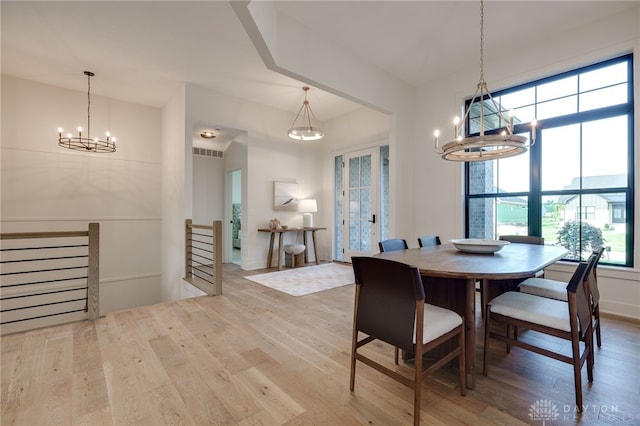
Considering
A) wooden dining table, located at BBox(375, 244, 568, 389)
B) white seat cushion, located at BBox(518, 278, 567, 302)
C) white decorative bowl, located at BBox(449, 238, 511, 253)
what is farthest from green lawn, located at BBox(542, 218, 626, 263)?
white decorative bowl, located at BBox(449, 238, 511, 253)

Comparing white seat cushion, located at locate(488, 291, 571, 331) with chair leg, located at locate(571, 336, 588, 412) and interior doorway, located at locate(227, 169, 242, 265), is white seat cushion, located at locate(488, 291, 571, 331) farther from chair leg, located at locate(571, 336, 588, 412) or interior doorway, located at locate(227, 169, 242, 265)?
interior doorway, located at locate(227, 169, 242, 265)

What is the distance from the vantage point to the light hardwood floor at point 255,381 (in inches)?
60.8

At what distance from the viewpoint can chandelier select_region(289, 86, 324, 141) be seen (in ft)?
15.5

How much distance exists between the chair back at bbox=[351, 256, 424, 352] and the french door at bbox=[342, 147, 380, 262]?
389 centimetres

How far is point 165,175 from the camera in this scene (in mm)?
5508

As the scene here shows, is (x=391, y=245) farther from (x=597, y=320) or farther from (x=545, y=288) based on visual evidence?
(x=597, y=320)

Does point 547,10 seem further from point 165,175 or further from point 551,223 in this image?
point 165,175

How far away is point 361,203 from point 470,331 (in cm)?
414

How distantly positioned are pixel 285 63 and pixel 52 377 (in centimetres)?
320

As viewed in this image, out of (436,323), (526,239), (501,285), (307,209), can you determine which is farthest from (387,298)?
(307,209)

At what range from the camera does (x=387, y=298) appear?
1.56m

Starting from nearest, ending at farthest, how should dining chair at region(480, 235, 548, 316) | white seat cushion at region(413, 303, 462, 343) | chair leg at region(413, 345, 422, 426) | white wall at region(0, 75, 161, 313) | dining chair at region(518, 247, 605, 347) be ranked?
chair leg at region(413, 345, 422, 426)
white seat cushion at region(413, 303, 462, 343)
dining chair at region(480, 235, 548, 316)
dining chair at region(518, 247, 605, 347)
white wall at region(0, 75, 161, 313)

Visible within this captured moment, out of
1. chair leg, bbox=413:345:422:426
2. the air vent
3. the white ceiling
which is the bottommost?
chair leg, bbox=413:345:422:426

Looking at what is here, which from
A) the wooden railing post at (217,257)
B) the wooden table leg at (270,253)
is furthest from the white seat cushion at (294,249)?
the wooden railing post at (217,257)
